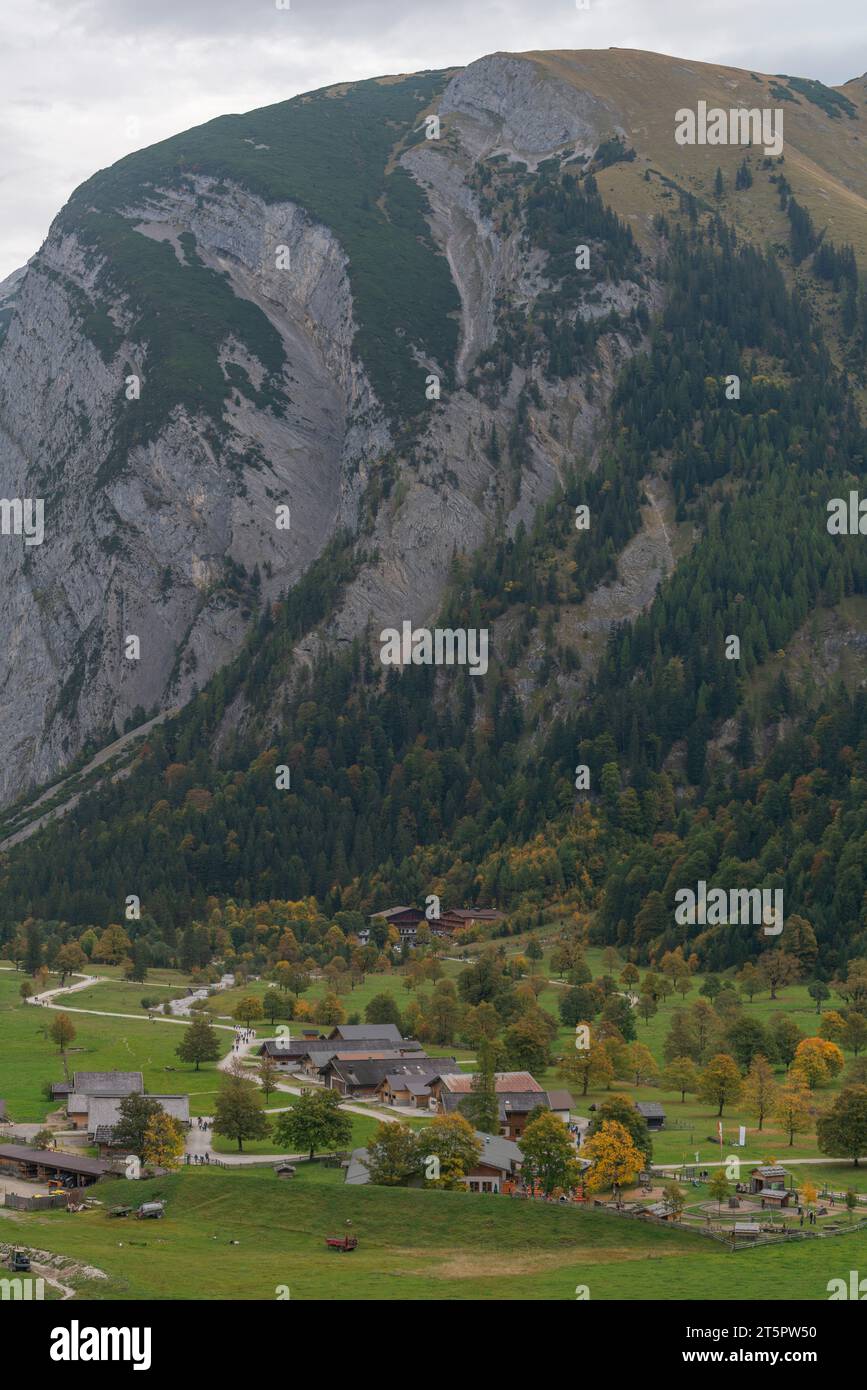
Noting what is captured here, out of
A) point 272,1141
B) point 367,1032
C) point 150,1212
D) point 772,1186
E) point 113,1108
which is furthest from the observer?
point 367,1032

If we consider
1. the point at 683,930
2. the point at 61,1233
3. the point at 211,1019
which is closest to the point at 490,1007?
the point at 211,1019

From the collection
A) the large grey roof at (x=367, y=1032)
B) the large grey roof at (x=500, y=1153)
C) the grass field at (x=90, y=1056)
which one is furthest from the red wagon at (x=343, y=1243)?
the large grey roof at (x=367, y=1032)

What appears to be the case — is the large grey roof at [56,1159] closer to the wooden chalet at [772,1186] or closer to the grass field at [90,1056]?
the grass field at [90,1056]

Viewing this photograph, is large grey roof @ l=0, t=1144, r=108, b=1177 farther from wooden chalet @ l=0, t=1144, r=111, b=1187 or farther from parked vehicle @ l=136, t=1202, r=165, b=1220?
parked vehicle @ l=136, t=1202, r=165, b=1220

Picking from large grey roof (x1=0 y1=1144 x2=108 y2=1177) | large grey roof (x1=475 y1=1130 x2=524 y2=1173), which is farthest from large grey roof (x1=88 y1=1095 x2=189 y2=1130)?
large grey roof (x1=475 y1=1130 x2=524 y2=1173)

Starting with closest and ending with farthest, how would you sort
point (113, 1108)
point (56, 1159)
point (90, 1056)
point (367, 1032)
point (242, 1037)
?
1. point (56, 1159)
2. point (113, 1108)
3. point (90, 1056)
4. point (367, 1032)
5. point (242, 1037)

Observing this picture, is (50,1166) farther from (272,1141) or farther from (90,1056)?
(90,1056)

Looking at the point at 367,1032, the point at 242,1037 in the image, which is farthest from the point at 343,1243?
the point at 242,1037

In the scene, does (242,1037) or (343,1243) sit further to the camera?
(242,1037)

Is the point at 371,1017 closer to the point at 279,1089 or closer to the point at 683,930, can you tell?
the point at 279,1089
